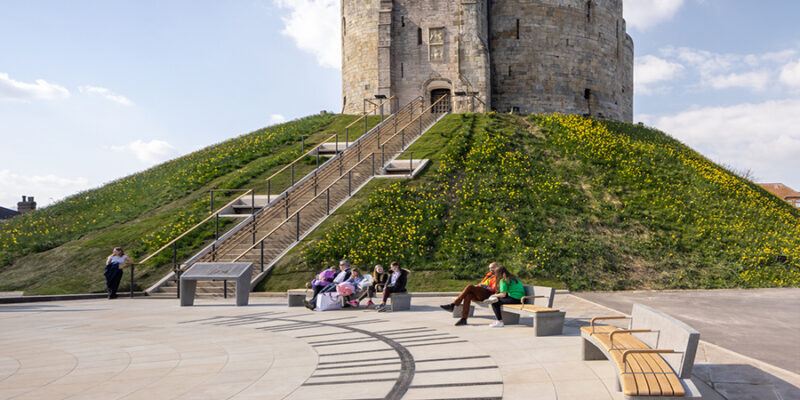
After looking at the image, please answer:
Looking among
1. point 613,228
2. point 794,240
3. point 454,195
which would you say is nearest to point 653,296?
point 613,228

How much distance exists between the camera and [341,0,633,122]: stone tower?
3225 cm

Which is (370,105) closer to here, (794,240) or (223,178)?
(223,178)

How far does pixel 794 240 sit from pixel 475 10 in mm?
19587

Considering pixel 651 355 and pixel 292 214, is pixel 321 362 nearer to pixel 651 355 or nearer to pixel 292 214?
pixel 651 355

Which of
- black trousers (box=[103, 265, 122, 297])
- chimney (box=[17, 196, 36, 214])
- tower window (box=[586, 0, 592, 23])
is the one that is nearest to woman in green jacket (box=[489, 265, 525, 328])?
black trousers (box=[103, 265, 122, 297])

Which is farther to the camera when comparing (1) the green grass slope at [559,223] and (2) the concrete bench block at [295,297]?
(1) the green grass slope at [559,223]

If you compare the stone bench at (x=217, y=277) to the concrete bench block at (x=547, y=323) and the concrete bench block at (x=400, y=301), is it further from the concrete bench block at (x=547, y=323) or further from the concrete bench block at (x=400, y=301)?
the concrete bench block at (x=547, y=323)

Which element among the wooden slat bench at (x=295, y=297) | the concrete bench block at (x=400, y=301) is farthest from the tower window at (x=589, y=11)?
the wooden slat bench at (x=295, y=297)

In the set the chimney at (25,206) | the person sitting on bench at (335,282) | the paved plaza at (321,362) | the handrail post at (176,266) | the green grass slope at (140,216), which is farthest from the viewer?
the chimney at (25,206)

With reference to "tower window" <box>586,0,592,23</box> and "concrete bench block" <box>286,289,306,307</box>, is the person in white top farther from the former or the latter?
"tower window" <box>586,0,592,23</box>

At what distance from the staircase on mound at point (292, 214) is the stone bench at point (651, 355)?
33.8ft

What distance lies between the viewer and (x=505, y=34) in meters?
34.0

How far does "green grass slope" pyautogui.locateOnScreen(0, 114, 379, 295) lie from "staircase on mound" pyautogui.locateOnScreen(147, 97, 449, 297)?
0.96 metres

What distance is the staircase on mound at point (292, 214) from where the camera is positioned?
609 inches
